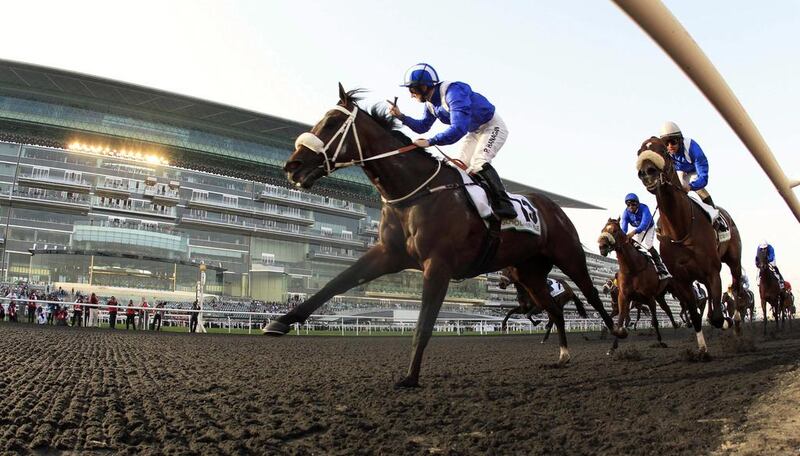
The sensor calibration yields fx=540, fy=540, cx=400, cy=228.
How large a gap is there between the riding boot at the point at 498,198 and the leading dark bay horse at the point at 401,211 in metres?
0.20

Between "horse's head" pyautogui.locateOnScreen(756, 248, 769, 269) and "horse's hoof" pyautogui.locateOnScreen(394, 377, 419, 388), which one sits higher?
"horse's head" pyautogui.locateOnScreen(756, 248, 769, 269)

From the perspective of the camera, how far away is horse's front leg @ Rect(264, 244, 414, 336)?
449 cm

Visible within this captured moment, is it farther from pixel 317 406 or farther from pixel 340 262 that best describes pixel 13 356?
pixel 340 262

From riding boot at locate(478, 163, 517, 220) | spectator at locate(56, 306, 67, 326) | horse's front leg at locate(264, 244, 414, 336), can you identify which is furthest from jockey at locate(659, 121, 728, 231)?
spectator at locate(56, 306, 67, 326)

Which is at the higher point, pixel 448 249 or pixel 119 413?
pixel 448 249

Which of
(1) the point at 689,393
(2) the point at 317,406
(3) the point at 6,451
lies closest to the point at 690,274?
(1) the point at 689,393

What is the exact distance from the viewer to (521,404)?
3.52 meters

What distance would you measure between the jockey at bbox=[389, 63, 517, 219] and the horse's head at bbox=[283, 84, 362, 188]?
604mm

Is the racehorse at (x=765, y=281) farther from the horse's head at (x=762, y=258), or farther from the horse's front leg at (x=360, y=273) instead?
the horse's front leg at (x=360, y=273)

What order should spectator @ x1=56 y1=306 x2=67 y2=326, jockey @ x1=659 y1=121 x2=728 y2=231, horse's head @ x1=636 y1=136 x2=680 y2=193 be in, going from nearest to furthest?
horse's head @ x1=636 y1=136 x2=680 y2=193
jockey @ x1=659 y1=121 x2=728 y2=231
spectator @ x1=56 y1=306 x2=67 y2=326

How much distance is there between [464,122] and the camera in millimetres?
4805

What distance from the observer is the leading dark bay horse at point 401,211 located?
432cm

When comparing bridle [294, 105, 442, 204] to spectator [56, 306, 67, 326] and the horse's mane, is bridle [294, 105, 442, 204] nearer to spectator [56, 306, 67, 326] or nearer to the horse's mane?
the horse's mane

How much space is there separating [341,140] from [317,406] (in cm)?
217
